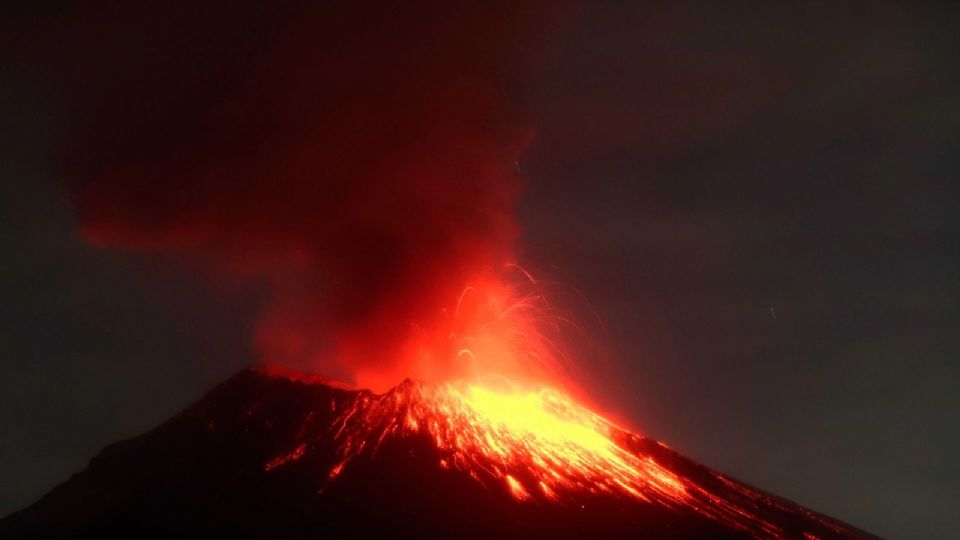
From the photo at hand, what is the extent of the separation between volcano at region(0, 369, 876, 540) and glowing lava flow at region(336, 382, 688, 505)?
0.40 ft

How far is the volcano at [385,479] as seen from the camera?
4094cm

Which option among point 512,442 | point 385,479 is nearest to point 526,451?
point 512,442

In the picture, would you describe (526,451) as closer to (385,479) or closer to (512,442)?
(512,442)

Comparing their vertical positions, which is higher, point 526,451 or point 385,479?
point 526,451

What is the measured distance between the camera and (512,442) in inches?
2066

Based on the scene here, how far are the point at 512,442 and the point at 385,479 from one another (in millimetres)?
10118

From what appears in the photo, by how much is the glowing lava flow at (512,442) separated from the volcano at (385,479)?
12cm

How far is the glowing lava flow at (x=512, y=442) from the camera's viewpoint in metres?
47.8

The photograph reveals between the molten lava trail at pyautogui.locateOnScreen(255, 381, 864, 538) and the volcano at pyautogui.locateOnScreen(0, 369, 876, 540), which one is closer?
the volcano at pyautogui.locateOnScreen(0, 369, 876, 540)

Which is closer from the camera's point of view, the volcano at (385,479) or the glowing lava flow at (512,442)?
the volcano at (385,479)

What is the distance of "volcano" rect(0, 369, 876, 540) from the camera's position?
134 ft

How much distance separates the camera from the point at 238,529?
39.8 meters

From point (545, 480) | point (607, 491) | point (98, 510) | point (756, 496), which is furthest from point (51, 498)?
point (756, 496)

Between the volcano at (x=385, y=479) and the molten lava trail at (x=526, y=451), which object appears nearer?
the volcano at (x=385, y=479)
